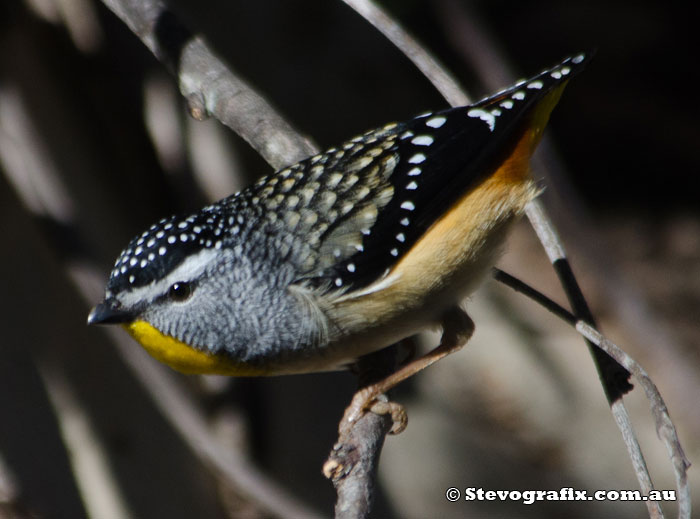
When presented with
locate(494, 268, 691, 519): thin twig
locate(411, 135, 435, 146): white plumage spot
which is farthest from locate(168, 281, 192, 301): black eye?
locate(494, 268, 691, 519): thin twig

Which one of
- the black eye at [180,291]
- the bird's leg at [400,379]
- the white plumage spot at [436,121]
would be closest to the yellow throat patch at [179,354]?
the black eye at [180,291]

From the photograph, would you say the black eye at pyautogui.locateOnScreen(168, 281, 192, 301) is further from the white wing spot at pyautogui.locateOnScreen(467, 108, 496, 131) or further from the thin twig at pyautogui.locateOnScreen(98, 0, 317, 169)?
the white wing spot at pyautogui.locateOnScreen(467, 108, 496, 131)

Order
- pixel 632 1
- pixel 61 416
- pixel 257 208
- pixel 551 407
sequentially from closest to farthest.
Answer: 1. pixel 257 208
2. pixel 61 416
3. pixel 551 407
4. pixel 632 1

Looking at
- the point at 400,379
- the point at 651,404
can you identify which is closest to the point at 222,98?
the point at 400,379

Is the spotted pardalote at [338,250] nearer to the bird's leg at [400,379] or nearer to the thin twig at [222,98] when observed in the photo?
the bird's leg at [400,379]

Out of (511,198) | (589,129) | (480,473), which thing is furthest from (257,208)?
(589,129)

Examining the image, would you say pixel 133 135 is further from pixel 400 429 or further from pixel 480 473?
pixel 480 473
